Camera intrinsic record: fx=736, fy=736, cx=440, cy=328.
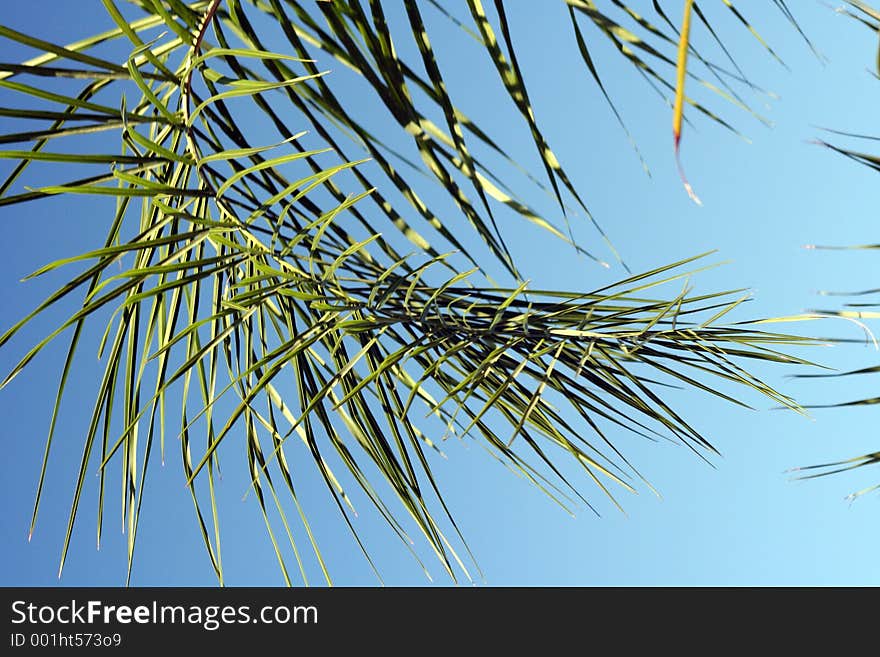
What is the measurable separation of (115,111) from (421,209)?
183mm

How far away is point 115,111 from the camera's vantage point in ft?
1.33
